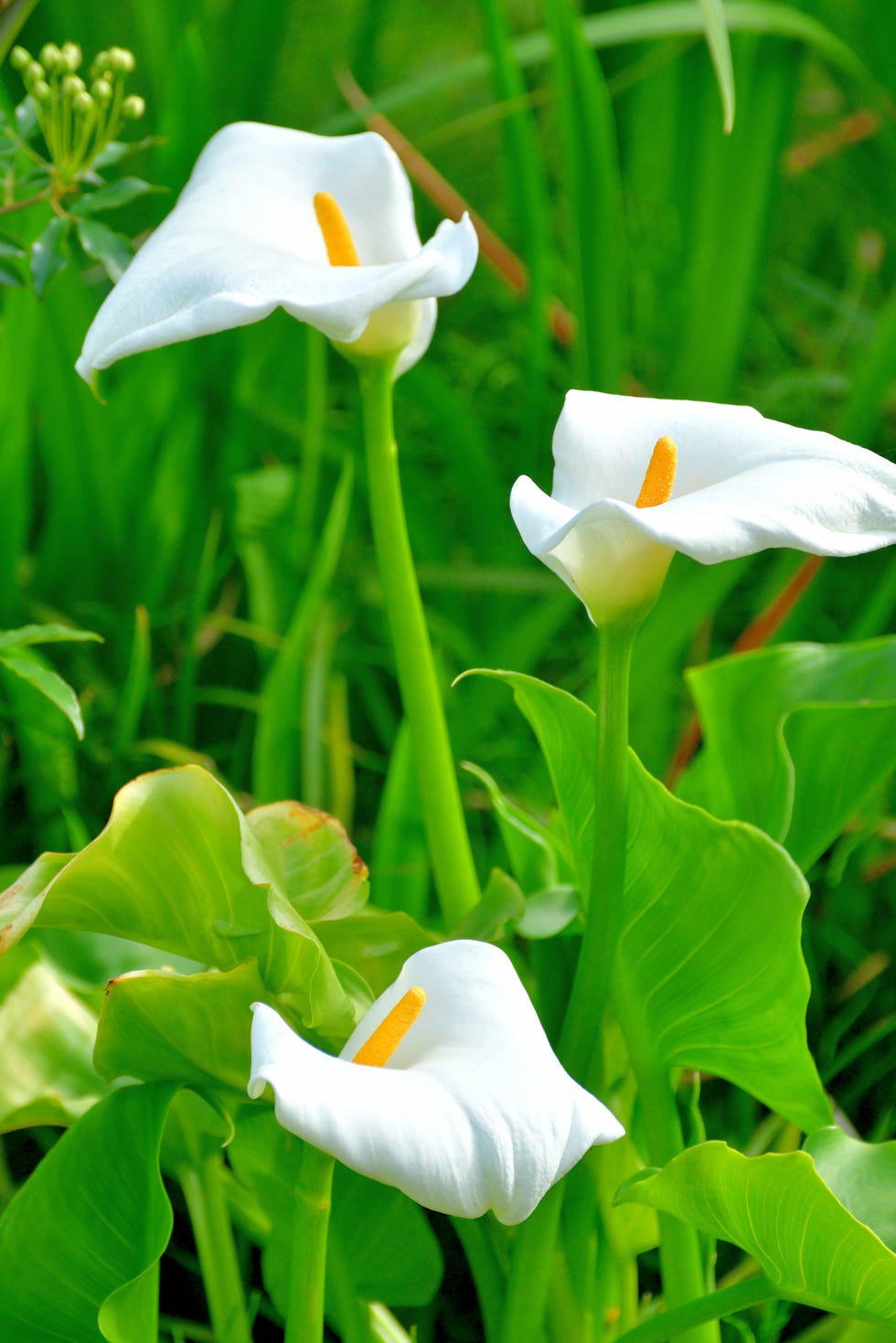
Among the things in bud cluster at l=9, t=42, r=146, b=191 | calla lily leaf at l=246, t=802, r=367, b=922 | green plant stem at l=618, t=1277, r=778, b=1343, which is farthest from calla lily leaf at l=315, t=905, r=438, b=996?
bud cluster at l=9, t=42, r=146, b=191

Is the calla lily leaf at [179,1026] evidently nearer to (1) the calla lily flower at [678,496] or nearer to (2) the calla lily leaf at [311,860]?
(2) the calla lily leaf at [311,860]

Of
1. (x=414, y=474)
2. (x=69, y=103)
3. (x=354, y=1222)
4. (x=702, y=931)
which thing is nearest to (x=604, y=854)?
(x=702, y=931)

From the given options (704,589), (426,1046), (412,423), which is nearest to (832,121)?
(412,423)

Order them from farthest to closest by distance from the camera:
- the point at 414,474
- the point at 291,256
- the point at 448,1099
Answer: the point at 414,474 < the point at 291,256 < the point at 448,1099

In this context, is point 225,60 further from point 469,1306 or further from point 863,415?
point 469,1306

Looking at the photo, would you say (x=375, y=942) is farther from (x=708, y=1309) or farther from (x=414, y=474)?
(x=414, y=474)

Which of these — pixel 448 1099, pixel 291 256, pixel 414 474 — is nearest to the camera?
pixel 448 1099

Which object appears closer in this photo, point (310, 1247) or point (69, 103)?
point (310, 1247)
